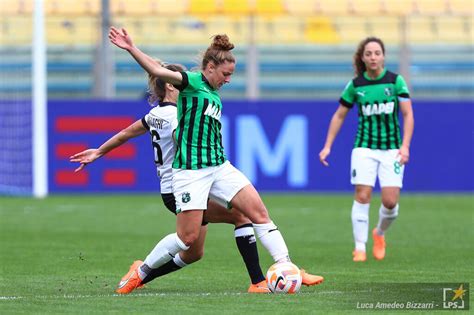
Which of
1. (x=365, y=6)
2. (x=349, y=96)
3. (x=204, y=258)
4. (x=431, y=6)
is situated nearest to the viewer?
(x=204, y=258)

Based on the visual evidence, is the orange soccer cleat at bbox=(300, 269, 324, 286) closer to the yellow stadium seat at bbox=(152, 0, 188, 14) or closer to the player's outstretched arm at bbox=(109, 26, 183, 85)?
the player's outstretched arm at bbox=(109, 26, 183, 85)

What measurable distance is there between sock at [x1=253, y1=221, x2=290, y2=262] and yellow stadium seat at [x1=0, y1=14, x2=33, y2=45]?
17731 mm

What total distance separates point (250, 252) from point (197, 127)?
1.01 meters

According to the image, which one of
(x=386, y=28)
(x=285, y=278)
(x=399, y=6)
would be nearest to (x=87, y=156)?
(x=285, y=278)

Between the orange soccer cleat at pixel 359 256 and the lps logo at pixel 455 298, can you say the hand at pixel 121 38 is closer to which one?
the lps logo at pixel 455 298

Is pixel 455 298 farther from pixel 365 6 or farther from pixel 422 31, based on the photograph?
pixel 422 31

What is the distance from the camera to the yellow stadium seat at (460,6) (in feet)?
87.3

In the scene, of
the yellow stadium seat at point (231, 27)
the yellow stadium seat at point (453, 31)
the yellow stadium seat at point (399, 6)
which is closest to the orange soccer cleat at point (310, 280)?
the yellow stadium seat at point (399, 6)

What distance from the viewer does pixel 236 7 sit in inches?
1014

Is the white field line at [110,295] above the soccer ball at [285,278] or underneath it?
underneath

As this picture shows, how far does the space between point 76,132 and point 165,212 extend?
13.9 ft

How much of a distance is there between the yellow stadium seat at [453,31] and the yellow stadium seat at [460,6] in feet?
1.28

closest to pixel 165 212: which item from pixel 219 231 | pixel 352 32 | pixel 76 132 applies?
pixel 219 231

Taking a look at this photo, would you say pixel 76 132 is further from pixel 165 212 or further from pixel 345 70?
pixel 345 70
